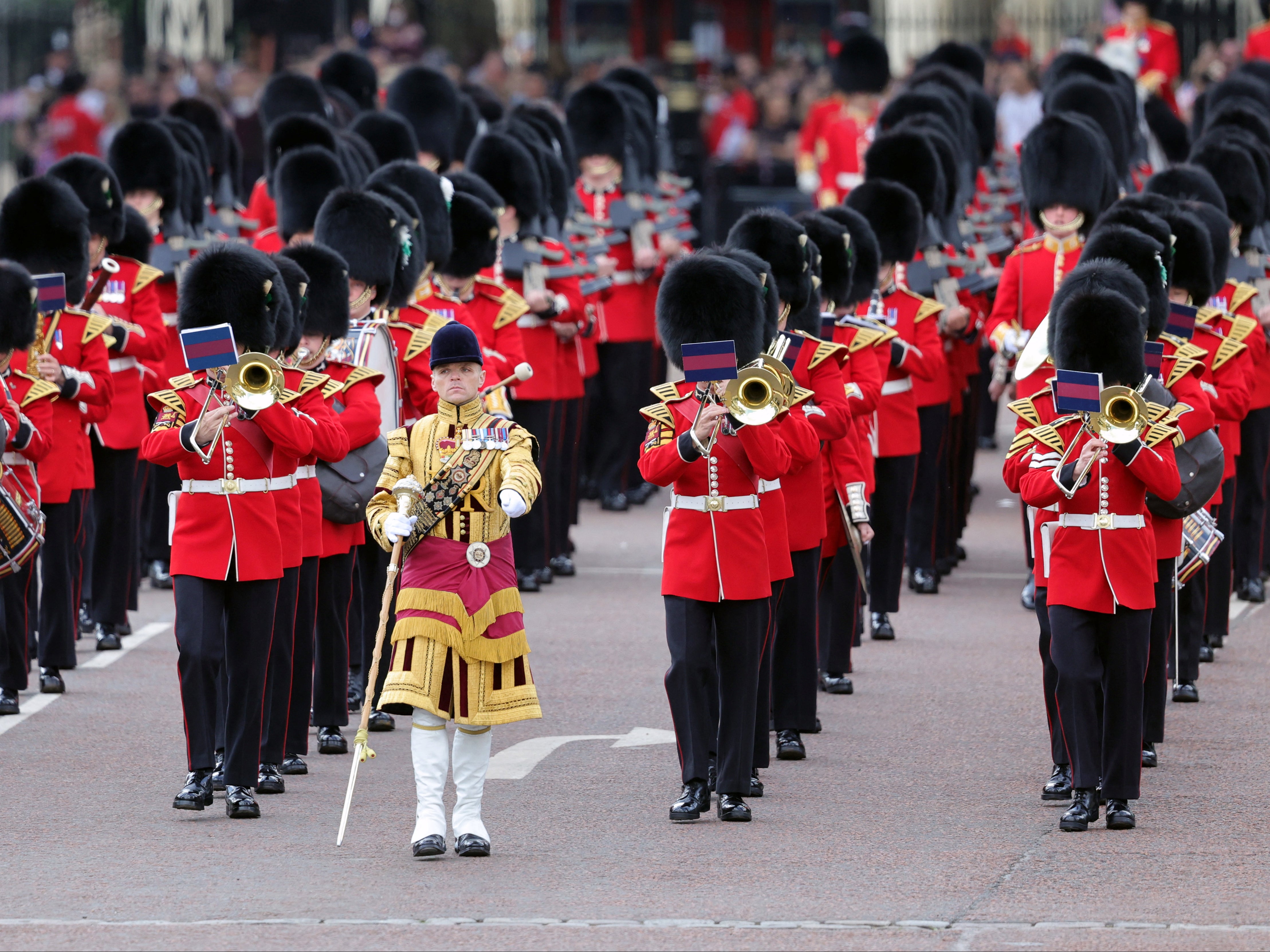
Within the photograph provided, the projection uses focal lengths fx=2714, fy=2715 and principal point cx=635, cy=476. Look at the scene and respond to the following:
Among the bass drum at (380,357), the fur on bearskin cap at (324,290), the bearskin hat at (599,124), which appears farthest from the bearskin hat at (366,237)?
the bearskin hat at (599,124)

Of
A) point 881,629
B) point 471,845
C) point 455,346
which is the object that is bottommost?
point 881,629

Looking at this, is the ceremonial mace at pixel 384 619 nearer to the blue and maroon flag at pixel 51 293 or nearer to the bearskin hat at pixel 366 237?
the bearskin hat at pixel 366 237

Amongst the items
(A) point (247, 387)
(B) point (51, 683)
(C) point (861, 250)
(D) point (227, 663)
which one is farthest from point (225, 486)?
(C) point (861, 250)

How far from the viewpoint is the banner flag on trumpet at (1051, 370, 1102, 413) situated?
277 inches

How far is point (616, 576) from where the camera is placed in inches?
473

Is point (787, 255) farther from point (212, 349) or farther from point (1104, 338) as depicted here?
point (212, 349)

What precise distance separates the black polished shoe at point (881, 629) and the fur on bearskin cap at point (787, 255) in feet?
7.44

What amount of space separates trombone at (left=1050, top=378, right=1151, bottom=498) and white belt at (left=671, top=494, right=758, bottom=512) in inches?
32.9

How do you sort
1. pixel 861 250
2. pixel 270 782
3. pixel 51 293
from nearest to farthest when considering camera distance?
pixel 270 782
pixel 51 293
pixel 861 250

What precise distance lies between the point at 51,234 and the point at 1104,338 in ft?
13.9

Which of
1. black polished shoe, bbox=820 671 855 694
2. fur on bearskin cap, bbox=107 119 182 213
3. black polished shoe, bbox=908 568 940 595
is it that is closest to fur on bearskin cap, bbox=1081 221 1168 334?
black polished shoe, bbox=820 671 855 694

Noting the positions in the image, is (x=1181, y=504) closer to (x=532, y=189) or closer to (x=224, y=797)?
(x=224, y=797)

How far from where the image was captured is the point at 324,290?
8.38 metres

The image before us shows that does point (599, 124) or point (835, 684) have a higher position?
point (599, 124)
